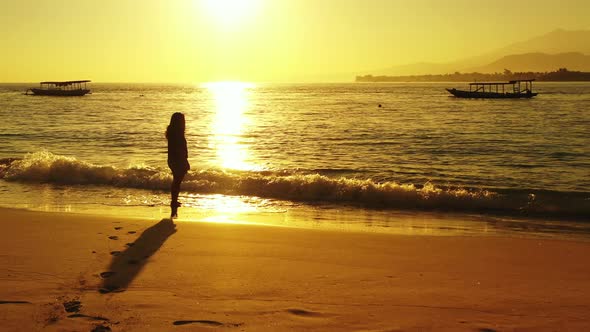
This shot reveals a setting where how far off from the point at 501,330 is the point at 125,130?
33.6m

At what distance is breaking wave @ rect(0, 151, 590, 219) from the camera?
13516 millimetres

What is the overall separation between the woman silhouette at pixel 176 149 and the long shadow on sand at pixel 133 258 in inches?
69.7

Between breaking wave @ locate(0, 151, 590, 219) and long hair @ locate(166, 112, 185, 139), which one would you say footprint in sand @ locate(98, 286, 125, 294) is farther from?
breaking wave @ locate(0, 151, 590, 219)

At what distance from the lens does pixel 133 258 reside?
6891 mm

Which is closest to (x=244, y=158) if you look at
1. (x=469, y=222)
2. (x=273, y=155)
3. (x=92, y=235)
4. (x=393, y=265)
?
(x=273, y=155)

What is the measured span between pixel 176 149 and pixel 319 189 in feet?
16.6

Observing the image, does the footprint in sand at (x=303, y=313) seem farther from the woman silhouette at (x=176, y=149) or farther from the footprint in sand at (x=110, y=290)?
the woman silhouette at (x=176, y=149)

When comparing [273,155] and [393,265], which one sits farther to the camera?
[273,155]

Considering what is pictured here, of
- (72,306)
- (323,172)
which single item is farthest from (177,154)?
(323,172)

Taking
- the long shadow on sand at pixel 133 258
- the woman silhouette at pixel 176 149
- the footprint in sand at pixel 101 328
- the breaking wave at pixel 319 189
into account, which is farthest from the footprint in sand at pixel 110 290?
the breaking wave at pixel 319 189

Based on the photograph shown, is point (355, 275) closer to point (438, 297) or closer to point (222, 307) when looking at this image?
point (438, 297)

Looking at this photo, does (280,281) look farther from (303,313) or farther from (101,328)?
(101,328)

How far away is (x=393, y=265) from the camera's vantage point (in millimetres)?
6887

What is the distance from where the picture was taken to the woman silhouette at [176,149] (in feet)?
35.0
